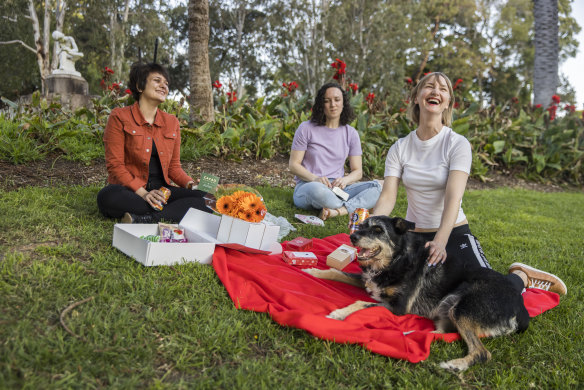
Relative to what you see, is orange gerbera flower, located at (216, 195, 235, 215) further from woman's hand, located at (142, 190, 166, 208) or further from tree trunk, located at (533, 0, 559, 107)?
tree trunk, located at (533, 0, 559, 107)

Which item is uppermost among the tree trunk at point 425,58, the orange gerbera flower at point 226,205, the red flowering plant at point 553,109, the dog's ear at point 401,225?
the tree trunk at point 425,58

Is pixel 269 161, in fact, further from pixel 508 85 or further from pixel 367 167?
pixel 508 85

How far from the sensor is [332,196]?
514cm

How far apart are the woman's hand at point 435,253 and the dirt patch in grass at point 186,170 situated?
426 centimetres

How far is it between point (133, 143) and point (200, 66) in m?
3.55

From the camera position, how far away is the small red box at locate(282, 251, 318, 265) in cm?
343

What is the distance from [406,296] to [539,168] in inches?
369

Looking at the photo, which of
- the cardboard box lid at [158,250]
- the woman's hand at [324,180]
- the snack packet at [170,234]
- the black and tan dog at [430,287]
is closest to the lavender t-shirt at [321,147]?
the woman's hand at [324,180]

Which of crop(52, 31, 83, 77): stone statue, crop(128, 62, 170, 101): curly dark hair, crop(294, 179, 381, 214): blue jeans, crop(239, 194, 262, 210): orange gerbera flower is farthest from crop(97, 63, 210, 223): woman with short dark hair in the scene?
crop(52, 31, 83, 77): stone statue

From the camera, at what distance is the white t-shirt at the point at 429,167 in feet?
10.6

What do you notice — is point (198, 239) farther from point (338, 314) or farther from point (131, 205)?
point (338, 314)

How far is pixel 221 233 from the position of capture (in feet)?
11.9

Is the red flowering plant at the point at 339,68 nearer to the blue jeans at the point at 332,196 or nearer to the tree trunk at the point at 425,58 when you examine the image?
the blue jeans at the point at 332,196

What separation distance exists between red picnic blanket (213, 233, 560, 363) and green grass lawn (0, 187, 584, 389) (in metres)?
0.07
